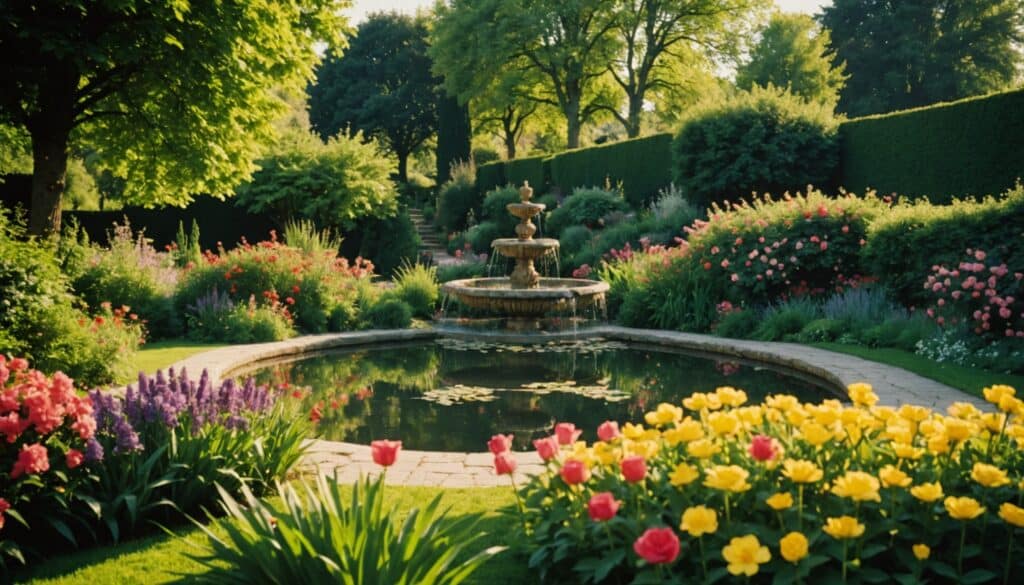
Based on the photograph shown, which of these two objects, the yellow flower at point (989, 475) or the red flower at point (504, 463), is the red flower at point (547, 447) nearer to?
the red flower at point (504, 463)

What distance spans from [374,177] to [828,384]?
13.8 m

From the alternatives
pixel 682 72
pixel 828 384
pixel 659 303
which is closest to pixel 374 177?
pixel 659 303

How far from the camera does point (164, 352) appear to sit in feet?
31.0

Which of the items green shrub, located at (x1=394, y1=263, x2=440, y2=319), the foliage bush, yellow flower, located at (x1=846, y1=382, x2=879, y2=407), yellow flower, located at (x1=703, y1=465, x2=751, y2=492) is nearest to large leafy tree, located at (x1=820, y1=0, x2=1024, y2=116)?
green shrub, located at (x1=394, y1=263, x2=440, y2=319)

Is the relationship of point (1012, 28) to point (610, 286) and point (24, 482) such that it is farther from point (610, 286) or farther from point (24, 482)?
point (24, 482)

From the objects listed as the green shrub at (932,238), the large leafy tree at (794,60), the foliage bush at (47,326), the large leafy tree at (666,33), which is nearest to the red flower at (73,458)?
the foliage bush at (47,326)

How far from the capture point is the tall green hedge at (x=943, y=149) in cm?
1159

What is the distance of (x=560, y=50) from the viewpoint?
32875mm

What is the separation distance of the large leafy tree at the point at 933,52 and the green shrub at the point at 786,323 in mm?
28531

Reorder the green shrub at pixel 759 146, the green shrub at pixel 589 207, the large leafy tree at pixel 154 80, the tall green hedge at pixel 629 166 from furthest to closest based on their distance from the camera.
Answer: the tall green hedge at pixel 629 166
the green shrub at pixel 589 207
the green shrub at pixel 759 146
the large leafy tree at pixel 154 80

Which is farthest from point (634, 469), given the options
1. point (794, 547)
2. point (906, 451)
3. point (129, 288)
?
point (129, 288)

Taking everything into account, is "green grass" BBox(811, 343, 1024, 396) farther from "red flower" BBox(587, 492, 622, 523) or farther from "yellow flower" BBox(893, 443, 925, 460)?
"red flower" BBox(587, 492, 622, 523)

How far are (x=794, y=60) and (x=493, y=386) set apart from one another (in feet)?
95.5

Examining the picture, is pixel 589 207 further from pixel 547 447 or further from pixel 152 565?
pixel 547 447
